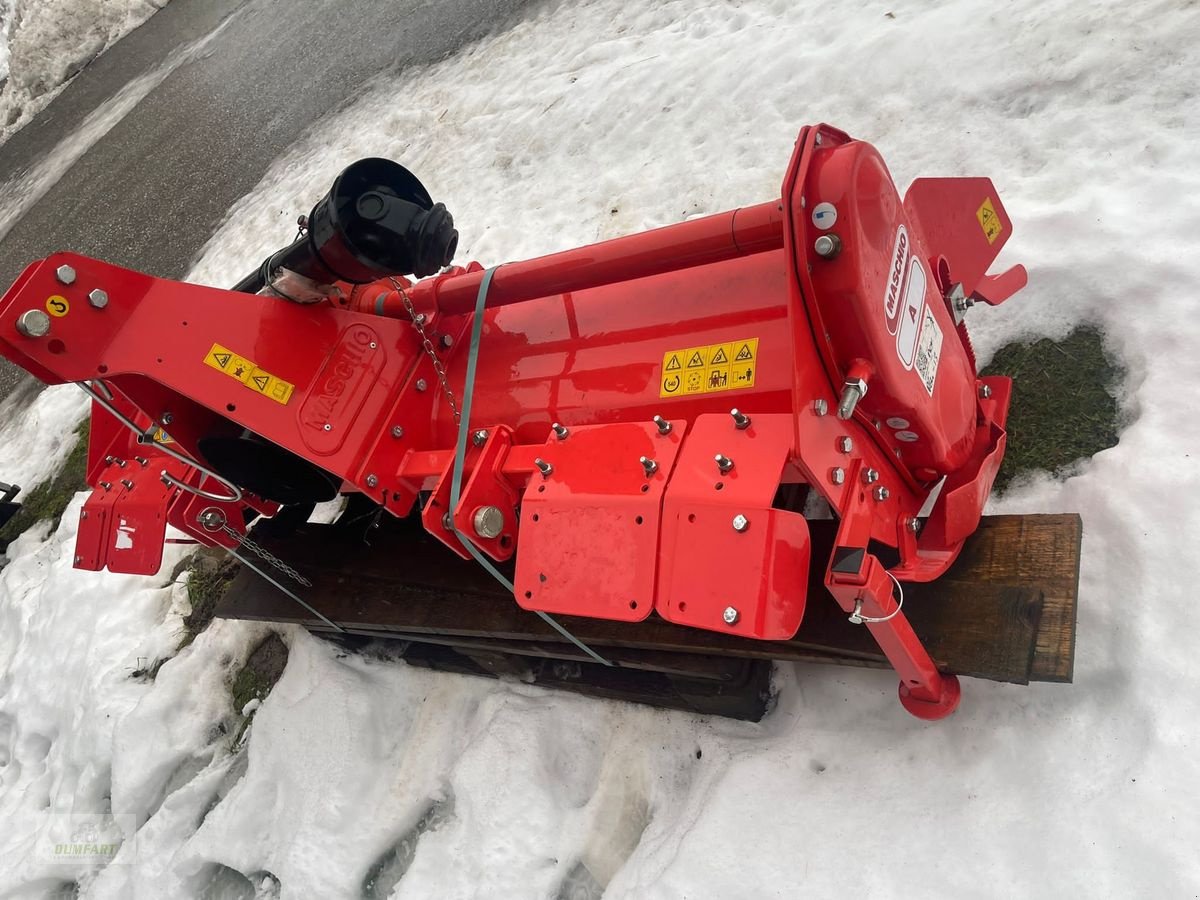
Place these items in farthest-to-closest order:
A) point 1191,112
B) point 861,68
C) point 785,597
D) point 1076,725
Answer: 1. point 861,68
2. point 1191,112
3. point 1076,725
4. point 785,597

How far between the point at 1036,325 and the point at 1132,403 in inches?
17.6

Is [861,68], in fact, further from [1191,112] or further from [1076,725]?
[1076,725]

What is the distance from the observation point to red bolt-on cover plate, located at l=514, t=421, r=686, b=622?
79.4 inches

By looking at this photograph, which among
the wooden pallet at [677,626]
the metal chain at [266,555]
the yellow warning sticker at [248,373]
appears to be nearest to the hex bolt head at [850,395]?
the wooden pallet at [677,626]

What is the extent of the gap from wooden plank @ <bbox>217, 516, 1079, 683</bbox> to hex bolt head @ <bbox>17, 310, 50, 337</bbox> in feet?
4.71

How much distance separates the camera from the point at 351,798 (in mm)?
3156

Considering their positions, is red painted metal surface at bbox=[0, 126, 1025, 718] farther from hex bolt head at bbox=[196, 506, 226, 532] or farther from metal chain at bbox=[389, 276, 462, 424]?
hex bolt head at bbox=[196, 506, 226, 532]

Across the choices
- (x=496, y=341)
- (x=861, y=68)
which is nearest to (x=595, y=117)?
(x=861, y=68)

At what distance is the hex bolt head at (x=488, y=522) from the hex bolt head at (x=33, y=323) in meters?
1.28

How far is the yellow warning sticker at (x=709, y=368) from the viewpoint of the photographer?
2189mm

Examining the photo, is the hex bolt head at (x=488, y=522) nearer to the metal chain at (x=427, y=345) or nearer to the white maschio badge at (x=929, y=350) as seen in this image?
the metal chain at (x=427, y=345)

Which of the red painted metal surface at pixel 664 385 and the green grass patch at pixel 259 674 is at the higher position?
the red painted metal surface at pixel 664 385

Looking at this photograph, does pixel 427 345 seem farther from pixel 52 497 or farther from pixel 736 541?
pixel 52 497

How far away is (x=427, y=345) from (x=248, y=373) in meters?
0.57
